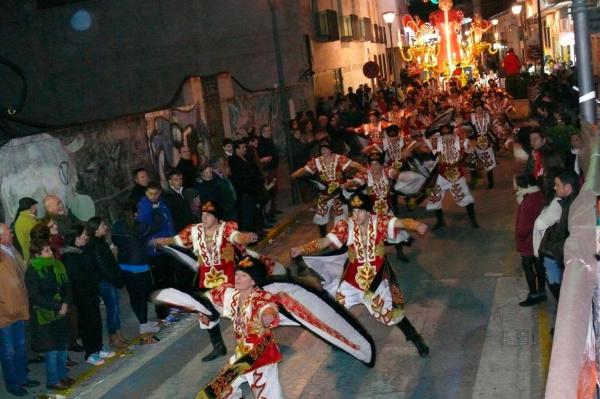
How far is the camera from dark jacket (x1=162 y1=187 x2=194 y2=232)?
12375 mm


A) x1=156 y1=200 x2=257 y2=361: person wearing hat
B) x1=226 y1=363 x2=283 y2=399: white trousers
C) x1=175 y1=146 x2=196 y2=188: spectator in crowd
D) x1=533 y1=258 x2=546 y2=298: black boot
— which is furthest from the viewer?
x1=175 y1=146 x2=196 y2=188: spectator in crowd

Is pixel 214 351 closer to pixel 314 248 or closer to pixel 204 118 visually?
pixel 314 248

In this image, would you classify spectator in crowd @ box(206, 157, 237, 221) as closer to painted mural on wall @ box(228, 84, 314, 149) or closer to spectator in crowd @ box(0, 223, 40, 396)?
spectator in crowd @ box(0, 223, 40, 396)

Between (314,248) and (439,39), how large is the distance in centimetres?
3292

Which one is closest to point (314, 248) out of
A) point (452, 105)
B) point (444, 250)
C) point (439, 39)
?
point (444, 250)

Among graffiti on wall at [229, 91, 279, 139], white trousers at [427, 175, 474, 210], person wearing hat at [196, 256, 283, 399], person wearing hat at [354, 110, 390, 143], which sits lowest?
white trousers at [427, 175, 474, 210]

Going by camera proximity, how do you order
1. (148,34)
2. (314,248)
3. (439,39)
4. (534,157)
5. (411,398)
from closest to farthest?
(411,398), (314,248), (534,157), (148,34), (439,39)

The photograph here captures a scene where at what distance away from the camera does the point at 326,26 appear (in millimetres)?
35094

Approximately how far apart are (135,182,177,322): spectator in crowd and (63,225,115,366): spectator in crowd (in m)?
1.41

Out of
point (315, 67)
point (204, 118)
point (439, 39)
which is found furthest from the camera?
point (439, 39)

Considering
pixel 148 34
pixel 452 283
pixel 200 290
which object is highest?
pixel 148 34

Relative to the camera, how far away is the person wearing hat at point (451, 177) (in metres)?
15.1

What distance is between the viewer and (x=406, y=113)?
913 inches

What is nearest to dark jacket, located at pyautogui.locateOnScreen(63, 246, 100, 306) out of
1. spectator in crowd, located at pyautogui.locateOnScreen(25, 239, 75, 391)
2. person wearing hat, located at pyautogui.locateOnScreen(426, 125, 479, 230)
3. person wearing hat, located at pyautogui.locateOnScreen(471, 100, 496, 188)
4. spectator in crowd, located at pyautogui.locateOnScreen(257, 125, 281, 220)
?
spectator in crowd, located at pyautogui.locateOnScreen(25, 239, 75, 391)
